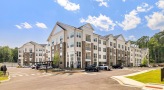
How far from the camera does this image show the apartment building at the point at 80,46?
59.8m

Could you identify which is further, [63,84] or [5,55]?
[5,55]

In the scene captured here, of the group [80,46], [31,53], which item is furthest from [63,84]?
[31,53]

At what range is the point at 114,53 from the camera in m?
82.4

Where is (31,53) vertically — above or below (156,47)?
below

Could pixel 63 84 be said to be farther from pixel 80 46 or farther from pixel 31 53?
pixel 31 53

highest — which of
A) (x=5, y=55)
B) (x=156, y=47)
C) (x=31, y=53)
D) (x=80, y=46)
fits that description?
(x=156, y=47)

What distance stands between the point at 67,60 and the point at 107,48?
21.6m

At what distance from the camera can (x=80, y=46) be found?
60.8 m

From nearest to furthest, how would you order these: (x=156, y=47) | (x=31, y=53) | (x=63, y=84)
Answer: (x=63, y=84), (x=31, y=53), (x=156, y=47)

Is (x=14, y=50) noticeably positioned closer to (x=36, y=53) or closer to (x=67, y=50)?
(x=36, y=53)

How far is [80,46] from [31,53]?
183ft

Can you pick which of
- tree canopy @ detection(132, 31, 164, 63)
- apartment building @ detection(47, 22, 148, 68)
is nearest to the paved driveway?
apartment building @ detection(47, 22, 148, 68)

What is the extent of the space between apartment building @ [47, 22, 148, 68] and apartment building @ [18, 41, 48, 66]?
3784 cm

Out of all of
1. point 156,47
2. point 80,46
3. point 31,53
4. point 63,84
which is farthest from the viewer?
point 156,47
